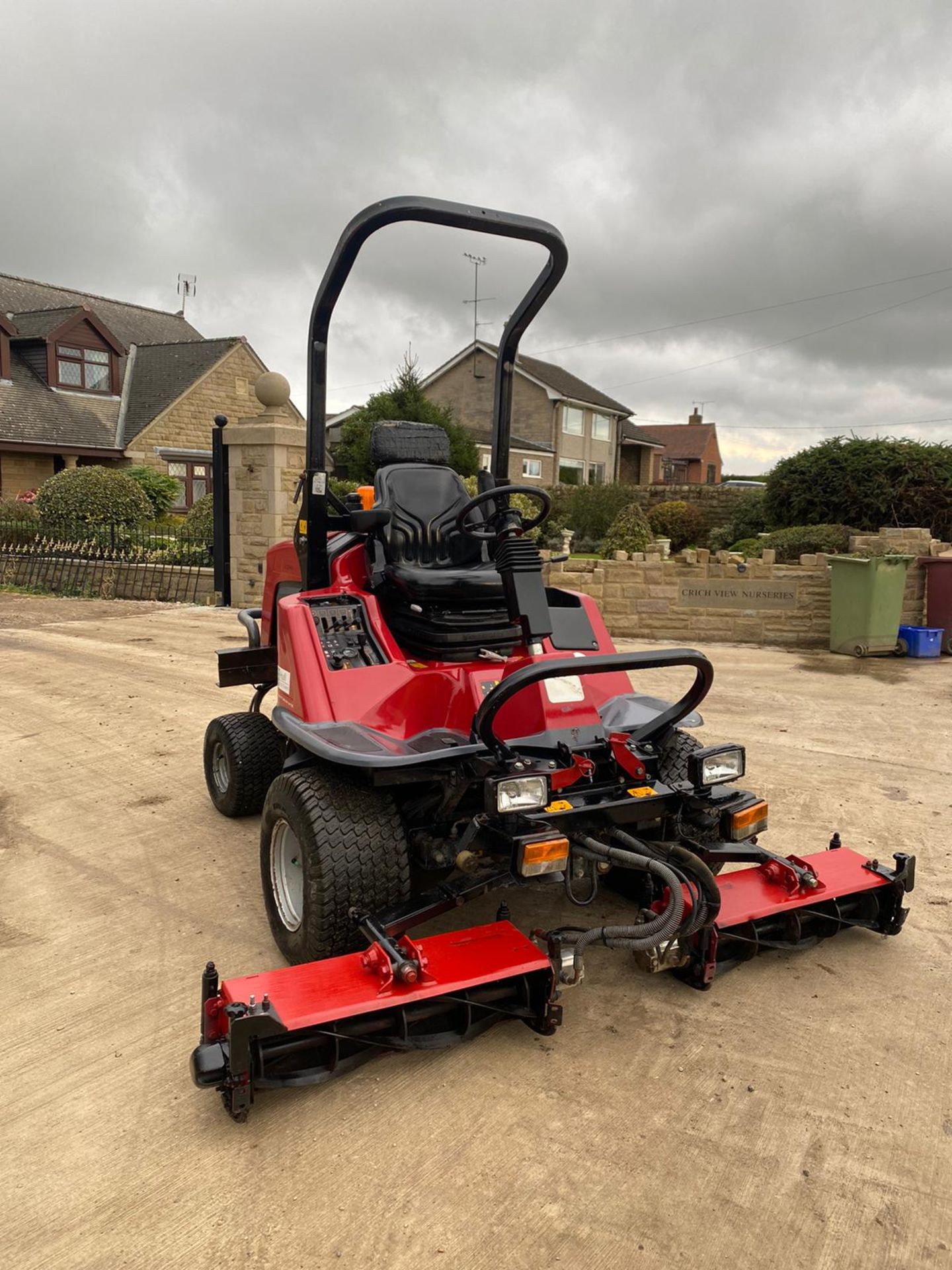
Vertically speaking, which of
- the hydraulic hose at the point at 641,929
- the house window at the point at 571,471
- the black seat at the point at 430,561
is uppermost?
the house window at the point at 571,471

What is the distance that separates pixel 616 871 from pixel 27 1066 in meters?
2.28

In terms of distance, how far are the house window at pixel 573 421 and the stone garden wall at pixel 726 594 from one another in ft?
81.9

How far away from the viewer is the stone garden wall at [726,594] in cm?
1022

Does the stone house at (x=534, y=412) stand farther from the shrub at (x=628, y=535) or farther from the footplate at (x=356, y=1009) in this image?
the footplate at (x=356, y=1009)

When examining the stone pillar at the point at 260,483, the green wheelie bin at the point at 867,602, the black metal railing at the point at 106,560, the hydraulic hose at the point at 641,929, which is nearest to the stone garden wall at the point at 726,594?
the green wheelie bin at the point at 867,602

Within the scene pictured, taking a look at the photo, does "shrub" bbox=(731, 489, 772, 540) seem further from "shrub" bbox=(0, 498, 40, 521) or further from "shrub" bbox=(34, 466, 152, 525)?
"shrub" bbox=(0, 498, 40, 521)

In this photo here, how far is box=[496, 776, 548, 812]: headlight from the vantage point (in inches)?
110

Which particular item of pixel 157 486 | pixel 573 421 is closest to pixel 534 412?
pixel 573 421

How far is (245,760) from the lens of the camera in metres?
4.70

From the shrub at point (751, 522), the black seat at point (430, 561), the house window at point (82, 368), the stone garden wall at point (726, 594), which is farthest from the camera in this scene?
the house window at point (82, 368)

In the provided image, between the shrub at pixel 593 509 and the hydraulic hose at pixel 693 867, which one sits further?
the shrub at pixel 593 509

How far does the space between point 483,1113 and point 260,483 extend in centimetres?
1034

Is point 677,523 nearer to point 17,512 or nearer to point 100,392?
point 17,512

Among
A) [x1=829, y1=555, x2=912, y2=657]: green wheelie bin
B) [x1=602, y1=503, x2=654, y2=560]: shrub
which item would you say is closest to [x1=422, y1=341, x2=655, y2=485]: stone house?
[x1=602, y1=503, x2=654, y2=560]: shrub
